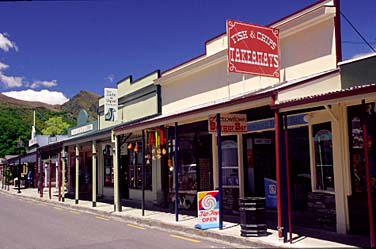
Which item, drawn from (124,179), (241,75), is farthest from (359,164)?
(124,179)

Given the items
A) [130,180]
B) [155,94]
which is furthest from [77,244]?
[130,180]

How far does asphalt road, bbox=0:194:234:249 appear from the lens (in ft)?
35.7

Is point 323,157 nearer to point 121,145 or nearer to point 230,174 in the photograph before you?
point 230,174

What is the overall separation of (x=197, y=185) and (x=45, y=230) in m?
5.63

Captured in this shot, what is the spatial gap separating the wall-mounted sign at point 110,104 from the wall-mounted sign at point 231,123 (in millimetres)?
10900

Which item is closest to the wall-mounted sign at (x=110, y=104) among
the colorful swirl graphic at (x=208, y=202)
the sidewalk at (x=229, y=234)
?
the sidewalk at (x=229, y=234)

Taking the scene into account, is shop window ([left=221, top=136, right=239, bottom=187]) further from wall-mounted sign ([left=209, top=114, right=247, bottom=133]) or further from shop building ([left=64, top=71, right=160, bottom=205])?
shop building ([left=64, top=71, right=160, bottom=205])

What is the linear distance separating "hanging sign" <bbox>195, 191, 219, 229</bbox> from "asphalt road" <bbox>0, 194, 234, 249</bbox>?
0.58 m

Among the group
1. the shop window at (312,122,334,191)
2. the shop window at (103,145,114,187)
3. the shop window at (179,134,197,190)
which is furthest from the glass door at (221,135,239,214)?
the shop window at (103,145,114,187)

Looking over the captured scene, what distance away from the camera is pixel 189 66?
17.3 m

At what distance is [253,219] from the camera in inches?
416

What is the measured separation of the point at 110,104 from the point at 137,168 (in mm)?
3478

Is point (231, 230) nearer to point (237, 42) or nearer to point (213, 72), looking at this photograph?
point (237, 42)

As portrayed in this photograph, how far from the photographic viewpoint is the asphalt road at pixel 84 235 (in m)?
10.9
